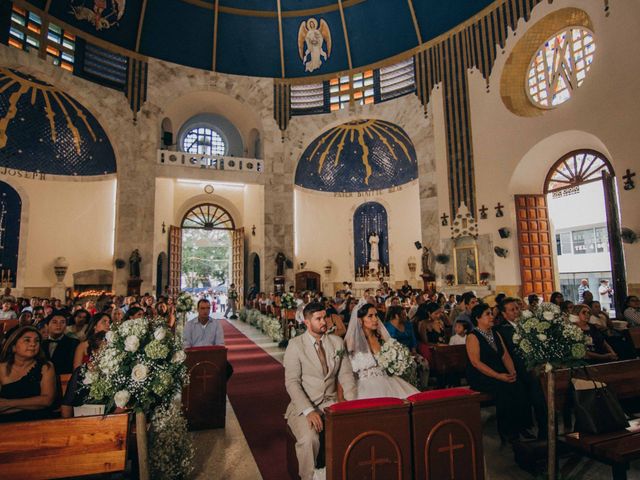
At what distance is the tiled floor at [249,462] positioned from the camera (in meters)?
3.12

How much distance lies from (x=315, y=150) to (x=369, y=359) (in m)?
15.8

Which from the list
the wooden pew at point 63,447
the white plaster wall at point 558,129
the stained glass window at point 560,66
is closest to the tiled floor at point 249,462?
the wooden pew at point 63,447

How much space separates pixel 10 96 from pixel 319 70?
11397 millimetres

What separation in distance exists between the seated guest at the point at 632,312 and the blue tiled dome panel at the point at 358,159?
11.5 meters

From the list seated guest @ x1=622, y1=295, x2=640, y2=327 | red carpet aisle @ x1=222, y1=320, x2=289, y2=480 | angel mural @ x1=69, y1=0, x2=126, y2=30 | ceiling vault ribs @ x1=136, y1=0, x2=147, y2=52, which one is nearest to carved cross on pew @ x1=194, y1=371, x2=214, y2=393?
red carpet aisle @ x1=222, y1=320, x2=289, y2=480

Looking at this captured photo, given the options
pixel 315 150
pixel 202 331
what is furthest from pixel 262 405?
pixel 315 150

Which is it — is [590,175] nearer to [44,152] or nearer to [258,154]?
[258,154]

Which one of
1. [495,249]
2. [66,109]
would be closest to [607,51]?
[495,249]

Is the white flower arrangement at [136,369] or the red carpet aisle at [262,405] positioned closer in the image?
the white flower arrangement at [136,369]

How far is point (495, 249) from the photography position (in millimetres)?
12656

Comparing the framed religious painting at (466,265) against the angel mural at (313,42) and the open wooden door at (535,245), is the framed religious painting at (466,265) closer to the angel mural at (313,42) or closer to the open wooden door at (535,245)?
the open wooden door at (535,245)

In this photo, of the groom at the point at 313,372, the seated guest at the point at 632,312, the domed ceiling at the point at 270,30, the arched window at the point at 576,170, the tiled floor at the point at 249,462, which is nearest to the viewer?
the groom at the point at 313,372

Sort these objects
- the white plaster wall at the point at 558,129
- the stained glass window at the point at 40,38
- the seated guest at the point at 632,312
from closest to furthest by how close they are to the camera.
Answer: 1. the seated guest at the point at 632,312
2. the white plaster wall at the point at 558,129
3. the stained glass window at the point at 40,38

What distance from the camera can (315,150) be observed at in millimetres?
18531
